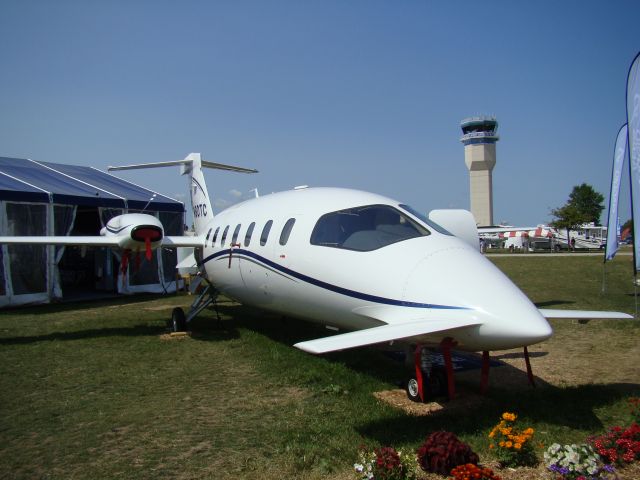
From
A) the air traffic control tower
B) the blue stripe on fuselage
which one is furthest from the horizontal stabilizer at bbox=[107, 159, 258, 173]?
the air traffic control tower

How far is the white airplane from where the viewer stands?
4328mm

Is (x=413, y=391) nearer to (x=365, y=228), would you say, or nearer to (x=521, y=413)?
(x=521, y=413)

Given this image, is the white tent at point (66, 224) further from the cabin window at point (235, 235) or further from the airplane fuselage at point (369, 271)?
the airplane fuselage at point (369, 271)

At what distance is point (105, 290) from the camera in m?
19.6

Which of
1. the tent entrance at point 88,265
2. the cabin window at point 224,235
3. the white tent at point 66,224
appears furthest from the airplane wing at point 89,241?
the tent entrance at point 88,265

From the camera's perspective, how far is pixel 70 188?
16766 millimetres

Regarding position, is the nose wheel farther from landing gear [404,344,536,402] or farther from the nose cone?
the nose cone

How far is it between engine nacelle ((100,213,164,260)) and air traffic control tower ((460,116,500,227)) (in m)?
83.5

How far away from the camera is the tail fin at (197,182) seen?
531 inches

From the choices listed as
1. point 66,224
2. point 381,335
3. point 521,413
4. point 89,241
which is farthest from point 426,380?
point 66,224

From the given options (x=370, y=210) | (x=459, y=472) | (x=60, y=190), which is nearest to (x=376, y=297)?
(x=370, y=210)

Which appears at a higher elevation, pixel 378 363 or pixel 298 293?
pixel 298 293

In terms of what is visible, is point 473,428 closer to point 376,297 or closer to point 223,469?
point 376,297

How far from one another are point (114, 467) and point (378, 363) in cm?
422
